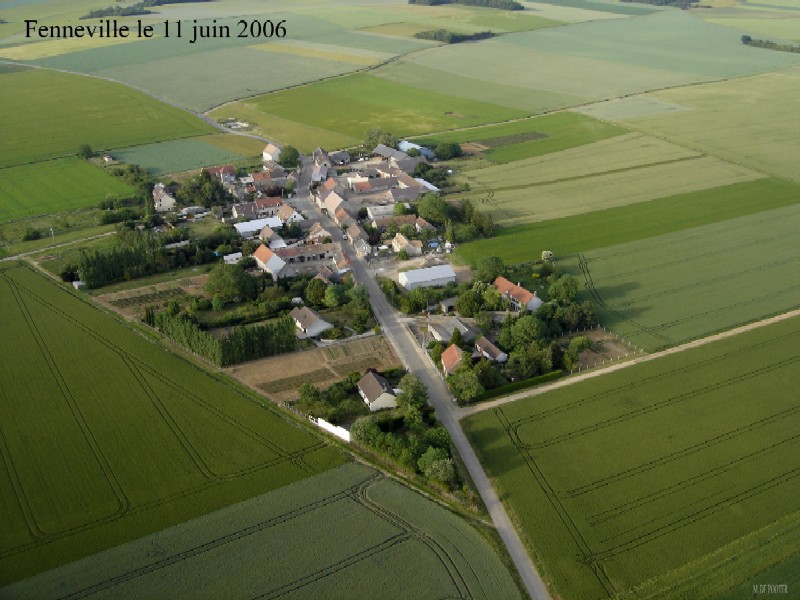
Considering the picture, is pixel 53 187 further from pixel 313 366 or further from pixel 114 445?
pixel 114 445

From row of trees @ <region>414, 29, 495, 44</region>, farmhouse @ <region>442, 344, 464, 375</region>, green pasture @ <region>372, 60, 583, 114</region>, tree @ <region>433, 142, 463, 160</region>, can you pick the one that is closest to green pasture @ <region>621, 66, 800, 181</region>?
green pasture @ <region>372, 60, 583, 114</region>

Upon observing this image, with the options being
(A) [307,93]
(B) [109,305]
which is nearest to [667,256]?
(B) [109,305]

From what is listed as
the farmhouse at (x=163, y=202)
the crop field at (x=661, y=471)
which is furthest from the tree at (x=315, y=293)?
the farmhouse at (x=163, y=202)

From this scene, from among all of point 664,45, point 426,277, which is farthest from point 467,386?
point 664,45

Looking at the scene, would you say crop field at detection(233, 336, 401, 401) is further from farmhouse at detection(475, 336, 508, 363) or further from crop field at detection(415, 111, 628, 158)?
crop field at detection(415, 111, 628, 158)

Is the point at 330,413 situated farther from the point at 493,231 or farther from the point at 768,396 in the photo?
the point at 493,231

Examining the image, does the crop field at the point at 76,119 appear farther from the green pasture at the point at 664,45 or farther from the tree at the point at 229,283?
the green pasture at the point at 664,45

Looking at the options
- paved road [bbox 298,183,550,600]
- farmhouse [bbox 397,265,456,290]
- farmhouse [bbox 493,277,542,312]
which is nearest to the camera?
paved road [bbox 298,183,550,600]
